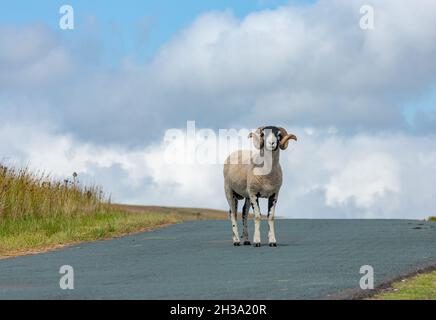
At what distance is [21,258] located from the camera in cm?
2061

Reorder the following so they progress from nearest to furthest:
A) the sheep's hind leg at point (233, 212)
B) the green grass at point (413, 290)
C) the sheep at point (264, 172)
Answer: the green grass at point (413, 290)
the sheep at point (264, 172)
the sheep's hind leg at point (233, 212)

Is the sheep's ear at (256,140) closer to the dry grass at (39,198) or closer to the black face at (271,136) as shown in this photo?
the black face at (271,136)

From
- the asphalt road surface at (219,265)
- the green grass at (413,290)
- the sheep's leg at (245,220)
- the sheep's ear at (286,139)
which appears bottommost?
the green grass at (413,290)

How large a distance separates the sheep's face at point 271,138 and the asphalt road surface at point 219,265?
2.29 metres

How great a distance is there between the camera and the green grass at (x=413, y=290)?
1233cm

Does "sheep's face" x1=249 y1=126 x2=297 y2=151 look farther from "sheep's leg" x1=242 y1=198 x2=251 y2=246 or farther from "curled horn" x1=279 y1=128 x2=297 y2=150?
"sheep's leg" x1=242 y1=198 x2=251 y2=246

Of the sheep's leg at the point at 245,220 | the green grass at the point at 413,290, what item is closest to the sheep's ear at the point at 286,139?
the sheep's leg at the point at 245,220

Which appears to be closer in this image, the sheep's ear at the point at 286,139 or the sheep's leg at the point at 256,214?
the sheep's ear at the point at 286,139

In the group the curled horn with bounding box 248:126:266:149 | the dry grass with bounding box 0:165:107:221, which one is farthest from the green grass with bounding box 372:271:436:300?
the dry grass with bounding box 0:165:107:221

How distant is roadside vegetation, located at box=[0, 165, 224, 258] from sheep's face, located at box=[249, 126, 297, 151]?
254 inches

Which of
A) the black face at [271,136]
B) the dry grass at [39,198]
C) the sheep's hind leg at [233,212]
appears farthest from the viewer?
the dry grass at [39,198]

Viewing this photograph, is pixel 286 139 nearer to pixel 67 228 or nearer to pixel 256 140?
pixel 256 140
